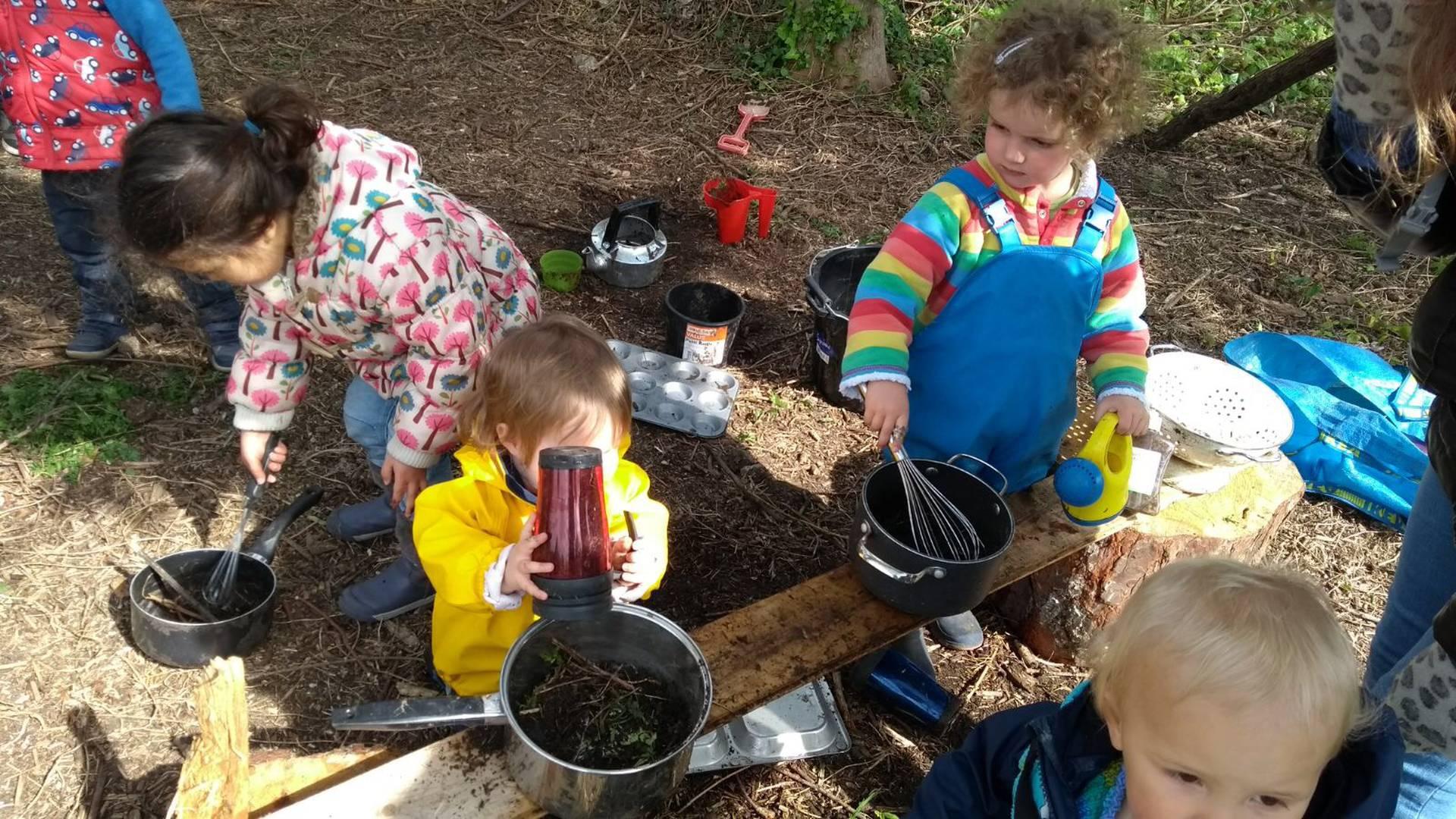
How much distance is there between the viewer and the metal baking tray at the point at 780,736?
2.63 meters

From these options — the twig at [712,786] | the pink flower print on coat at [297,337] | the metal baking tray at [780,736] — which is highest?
the pink flower print on coat at [297,337]

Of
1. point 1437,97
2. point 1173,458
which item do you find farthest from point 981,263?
point 1437,97

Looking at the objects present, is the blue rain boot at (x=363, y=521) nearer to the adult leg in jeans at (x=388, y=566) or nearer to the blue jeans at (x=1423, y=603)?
the adult leg in jeans at (x=388, y=566)

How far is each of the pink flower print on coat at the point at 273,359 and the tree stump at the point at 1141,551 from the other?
2.31 metres

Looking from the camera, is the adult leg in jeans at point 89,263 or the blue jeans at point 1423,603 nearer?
the blue jeans at point 1423,603

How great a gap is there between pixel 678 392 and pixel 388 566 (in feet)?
4.30

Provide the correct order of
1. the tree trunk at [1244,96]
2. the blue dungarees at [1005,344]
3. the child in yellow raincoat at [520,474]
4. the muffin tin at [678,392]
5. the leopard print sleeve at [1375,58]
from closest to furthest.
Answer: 1. the leopard print sleeve at [1375,58]
2. the child in yellow raincoat at [520,474]
3. the blue dungarees at [1005,344]
4. the muffin tin at [678,392]
5. the tree trunk at [1244,96]

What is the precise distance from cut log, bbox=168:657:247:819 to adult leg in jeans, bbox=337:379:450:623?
38.2 inches

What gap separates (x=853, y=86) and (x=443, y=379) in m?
4.76

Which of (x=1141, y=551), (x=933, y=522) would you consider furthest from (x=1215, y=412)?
(x=933, y=522)

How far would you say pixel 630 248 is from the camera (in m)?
4.50

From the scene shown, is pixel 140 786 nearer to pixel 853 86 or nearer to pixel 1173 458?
pixel 1173 458

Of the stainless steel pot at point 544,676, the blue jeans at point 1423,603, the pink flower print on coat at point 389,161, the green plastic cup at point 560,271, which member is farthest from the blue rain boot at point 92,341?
the blue jeans at point 1423,603

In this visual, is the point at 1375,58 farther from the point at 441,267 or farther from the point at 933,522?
the point at 441,267
